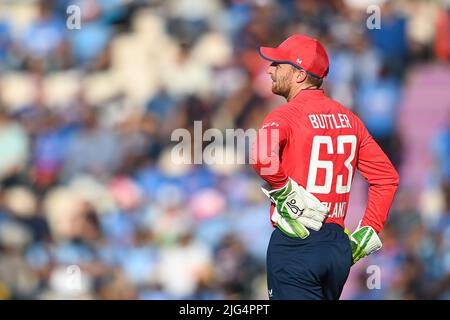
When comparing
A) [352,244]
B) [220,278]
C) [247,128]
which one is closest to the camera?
[352,244]

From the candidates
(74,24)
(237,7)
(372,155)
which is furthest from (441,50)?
(372,155)

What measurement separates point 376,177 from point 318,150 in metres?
0.43

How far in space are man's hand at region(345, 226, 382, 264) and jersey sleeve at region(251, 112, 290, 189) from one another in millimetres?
545

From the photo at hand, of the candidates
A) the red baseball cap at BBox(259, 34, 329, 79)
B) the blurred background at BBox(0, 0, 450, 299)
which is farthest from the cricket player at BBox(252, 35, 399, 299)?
the blurred background at BBox(0, 0, 450, 299)

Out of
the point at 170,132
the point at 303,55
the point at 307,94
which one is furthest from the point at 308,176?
the point at 170,132

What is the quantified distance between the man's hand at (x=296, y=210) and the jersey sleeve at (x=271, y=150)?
0.18 feet

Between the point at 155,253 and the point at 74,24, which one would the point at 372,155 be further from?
the point at 74,24

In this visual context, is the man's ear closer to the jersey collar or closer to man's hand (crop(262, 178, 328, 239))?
the jersey collar

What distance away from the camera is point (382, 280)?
26.0 feet

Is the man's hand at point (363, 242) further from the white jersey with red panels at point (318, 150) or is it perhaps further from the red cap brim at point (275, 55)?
the red cap brim at point (275, 55)

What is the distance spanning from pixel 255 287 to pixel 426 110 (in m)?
2.27

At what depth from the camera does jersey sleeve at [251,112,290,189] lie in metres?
4.27

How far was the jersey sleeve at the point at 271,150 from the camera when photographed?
4273mm

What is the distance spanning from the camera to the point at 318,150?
4.50 metres
